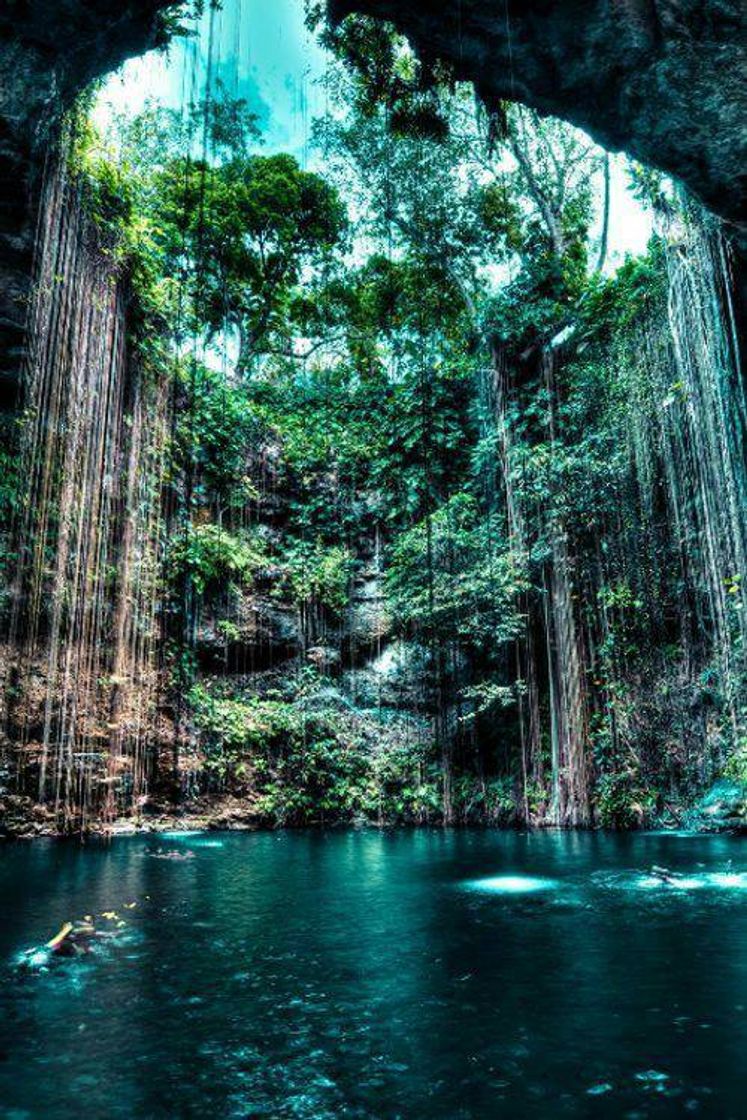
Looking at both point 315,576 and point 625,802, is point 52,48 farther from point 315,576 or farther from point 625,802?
point 625,802

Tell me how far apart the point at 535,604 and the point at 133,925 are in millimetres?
8335

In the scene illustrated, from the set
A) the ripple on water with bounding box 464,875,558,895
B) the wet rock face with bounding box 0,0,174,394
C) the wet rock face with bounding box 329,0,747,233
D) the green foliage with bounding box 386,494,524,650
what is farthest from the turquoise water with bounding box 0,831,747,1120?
the green foliage with bounding box 386,494,524,650

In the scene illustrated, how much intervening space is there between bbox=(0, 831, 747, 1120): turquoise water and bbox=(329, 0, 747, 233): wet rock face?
18.1ft

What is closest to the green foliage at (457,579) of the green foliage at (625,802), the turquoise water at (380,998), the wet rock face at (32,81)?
the green foliage at (625,802)

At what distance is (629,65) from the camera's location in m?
5.66

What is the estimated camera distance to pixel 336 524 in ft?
45.4

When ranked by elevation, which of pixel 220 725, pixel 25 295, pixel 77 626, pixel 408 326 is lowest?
pixel 220 725

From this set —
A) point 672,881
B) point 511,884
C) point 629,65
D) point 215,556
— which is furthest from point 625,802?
point 629,65

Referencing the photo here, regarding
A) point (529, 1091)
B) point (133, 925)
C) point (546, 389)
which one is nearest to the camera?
point (529, 1091)

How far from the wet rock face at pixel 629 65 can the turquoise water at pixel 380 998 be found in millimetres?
5529

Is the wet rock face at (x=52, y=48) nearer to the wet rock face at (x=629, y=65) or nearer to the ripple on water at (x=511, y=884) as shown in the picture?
the wet rock face at (x=629, y=65)

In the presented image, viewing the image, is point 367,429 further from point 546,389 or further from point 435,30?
point 435,30

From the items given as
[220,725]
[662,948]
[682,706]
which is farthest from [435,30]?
[220,725]

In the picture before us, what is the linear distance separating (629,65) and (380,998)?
22.4 ft
